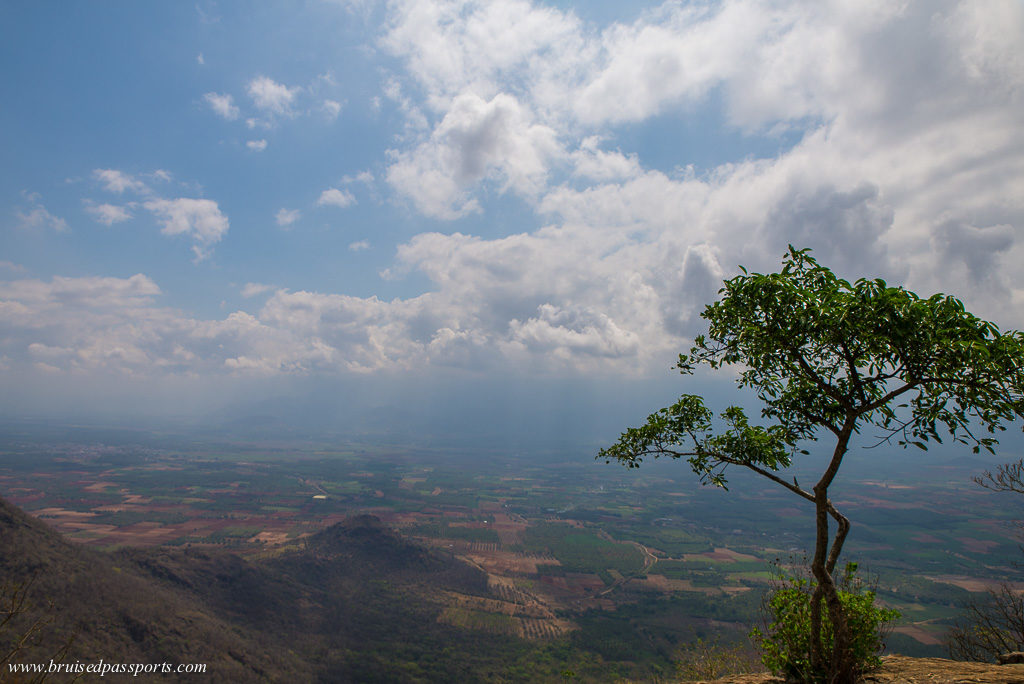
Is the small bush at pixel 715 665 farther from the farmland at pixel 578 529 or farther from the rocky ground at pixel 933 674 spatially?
the farmland at pixel 578 529

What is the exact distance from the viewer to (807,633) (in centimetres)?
766

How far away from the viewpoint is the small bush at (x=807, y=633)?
740 centimetres

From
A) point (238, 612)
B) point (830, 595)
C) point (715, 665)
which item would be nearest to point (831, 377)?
point (830, 595)

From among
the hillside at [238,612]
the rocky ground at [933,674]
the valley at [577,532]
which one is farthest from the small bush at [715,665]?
the hillside at [238,612]

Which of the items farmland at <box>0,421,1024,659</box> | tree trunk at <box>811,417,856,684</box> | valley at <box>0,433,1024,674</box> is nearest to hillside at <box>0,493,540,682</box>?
valley at <box>0,433,1024,674</box>

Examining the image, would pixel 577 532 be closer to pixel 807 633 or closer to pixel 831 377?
pixel 807 633

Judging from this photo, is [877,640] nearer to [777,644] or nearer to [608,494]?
[777,644]

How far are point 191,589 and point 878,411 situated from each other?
60.8 meters

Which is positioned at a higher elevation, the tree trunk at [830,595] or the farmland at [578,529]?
the tree trunk at [830,595]

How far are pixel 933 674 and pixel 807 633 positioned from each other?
7.75 ft

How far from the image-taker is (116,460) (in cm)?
18675

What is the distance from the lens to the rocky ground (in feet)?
23.1

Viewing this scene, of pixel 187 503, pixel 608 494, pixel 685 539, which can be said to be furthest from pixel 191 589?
pixel 608 494

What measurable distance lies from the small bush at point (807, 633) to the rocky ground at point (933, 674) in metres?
0.27
